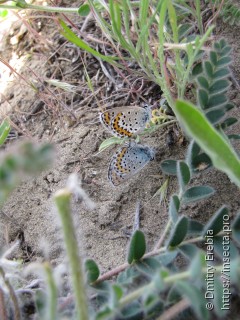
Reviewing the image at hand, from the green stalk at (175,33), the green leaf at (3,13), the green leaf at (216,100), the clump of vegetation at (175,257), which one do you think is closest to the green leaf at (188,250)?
the clump of vegetation at (175,257)

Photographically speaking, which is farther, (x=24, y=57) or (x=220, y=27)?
(x=24, y=57)

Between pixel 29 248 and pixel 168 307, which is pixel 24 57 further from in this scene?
pixel 168 307

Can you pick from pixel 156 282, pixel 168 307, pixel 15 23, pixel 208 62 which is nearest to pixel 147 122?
pixel 208 62

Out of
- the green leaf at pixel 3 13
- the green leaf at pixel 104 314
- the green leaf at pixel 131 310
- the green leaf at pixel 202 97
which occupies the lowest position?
the green leaf at pixel 131 310

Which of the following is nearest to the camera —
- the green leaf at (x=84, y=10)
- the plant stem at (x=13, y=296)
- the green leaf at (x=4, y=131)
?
the plant stem at (x=13, y=296)

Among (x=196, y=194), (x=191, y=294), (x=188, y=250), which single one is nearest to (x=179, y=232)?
(x=188, y=250)

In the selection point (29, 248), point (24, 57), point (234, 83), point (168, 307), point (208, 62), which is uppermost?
point (24, 57)

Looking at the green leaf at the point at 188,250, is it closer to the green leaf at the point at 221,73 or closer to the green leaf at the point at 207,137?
the green leaf at the point at 207,137
